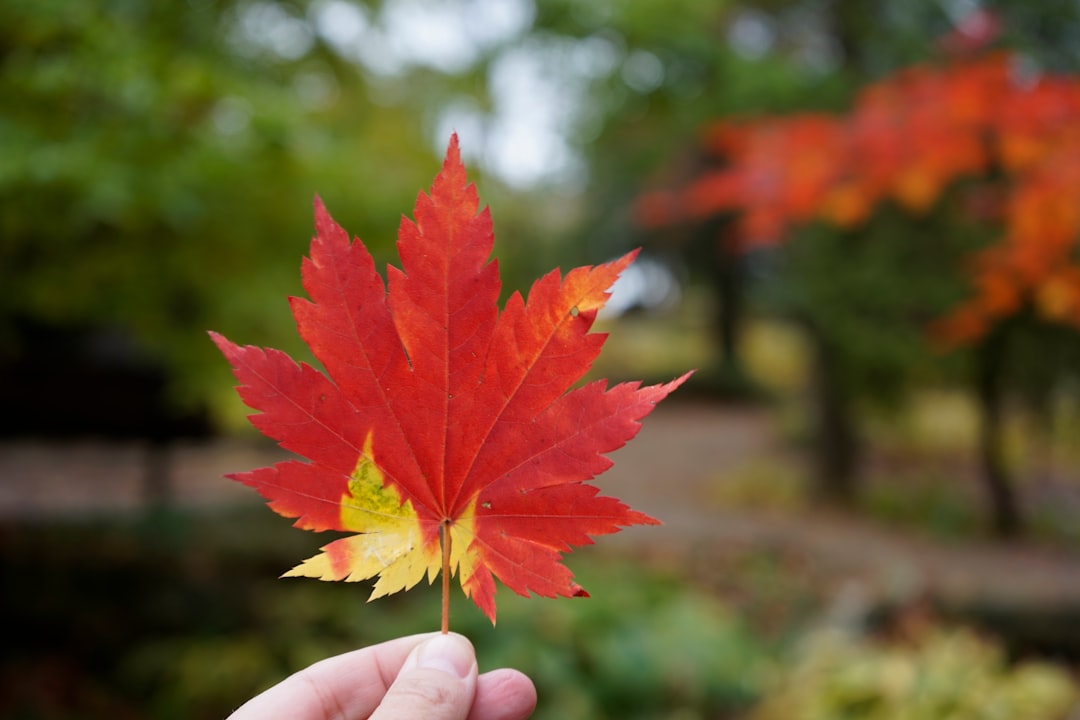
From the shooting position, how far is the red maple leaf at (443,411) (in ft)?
2.68

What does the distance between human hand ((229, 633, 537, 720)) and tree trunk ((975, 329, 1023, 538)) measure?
31.1 feet

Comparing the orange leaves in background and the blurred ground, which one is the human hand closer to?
the orange leaves in background

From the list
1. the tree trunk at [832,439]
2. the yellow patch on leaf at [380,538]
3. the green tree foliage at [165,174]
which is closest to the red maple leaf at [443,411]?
the yellow patch on leaf at [380,538]

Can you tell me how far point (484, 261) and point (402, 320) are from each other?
10cm

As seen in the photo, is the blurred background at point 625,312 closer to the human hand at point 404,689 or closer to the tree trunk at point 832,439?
the tree trunk at point 832,439

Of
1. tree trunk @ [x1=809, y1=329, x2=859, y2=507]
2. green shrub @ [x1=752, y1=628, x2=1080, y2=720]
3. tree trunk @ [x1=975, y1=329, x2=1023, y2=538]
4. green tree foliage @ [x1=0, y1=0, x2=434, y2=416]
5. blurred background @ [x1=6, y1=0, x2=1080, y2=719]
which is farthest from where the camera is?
tree trunk @ [x1=809, y1=329, x2=859, y2=507]

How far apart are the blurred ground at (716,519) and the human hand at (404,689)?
5362 mm

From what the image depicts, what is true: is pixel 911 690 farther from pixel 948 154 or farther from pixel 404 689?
pixel 404 689

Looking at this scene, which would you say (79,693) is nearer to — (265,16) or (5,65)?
(5,65)

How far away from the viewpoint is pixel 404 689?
36.8 inches

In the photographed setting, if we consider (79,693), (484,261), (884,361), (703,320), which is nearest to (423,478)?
(484,261)

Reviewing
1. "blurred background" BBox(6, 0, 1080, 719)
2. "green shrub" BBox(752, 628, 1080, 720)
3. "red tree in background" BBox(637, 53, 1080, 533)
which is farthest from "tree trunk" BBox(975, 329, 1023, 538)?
"green shrub" BBox(752, 628, 1080, 720)

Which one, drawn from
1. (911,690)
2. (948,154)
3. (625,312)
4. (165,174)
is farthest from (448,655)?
(625,312)

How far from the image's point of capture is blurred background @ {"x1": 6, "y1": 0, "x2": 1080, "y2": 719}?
311 centimetres
